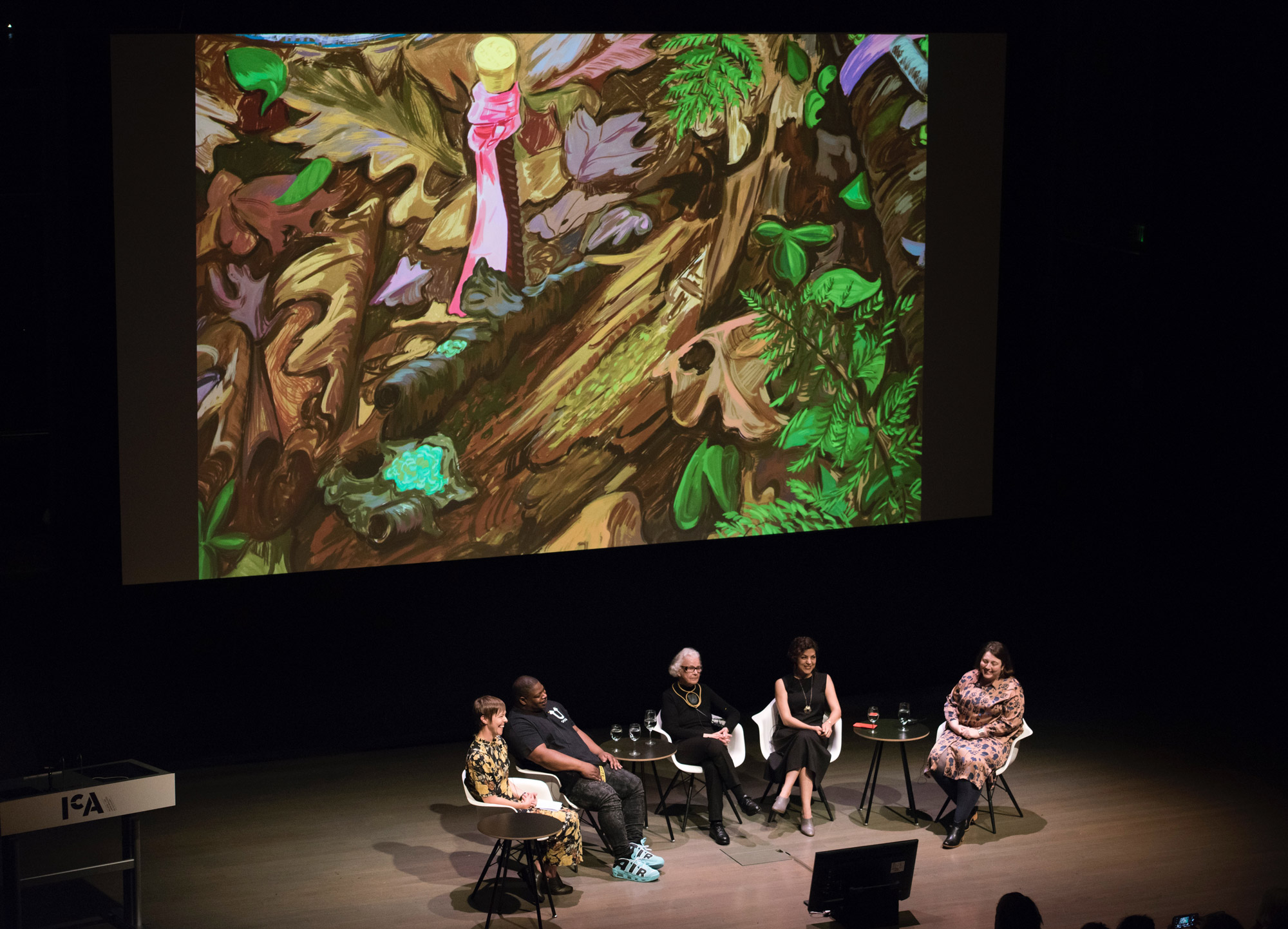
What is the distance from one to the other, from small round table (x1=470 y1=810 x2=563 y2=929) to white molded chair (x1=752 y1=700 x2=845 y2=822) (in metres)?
1.52

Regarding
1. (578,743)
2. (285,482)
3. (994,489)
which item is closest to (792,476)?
(994,489)

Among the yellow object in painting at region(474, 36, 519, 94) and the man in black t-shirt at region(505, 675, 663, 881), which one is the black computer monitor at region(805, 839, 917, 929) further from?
the yellow object in painting at region(474, 36, 519, 94)

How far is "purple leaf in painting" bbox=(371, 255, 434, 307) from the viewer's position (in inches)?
299

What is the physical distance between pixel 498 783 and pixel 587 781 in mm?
502

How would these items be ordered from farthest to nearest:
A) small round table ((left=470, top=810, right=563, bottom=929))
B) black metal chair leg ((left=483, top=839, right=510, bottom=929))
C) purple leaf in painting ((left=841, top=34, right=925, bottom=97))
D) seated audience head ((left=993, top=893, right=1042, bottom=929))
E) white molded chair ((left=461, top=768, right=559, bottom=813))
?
purple leaf in painting ((left=841, top=34, right=925, bottom=97)) → white molded chair ((left=461, top=768, right=559, bottom=813)) → black metal chair leg ((left=483, top=839, right=510, bottom=929)) → small round table ((left=470, top=810, right=563, bottom=929)) → seated audience head ((left=993, top=893, right=1042, bottom=929))

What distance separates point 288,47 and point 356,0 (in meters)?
0.43

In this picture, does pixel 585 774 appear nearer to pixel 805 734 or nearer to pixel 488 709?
pixel 488 709

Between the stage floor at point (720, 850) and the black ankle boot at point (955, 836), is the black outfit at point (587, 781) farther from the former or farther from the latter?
the black ankle boot at point (955, 836)

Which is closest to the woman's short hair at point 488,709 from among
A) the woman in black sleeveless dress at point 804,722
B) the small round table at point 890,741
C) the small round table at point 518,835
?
the small round table at point 518,835

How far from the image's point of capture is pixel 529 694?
704 cm

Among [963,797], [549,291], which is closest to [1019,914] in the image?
[963,797]

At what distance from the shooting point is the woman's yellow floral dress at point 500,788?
6.62 m

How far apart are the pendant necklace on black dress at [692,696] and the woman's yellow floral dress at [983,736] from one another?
1.11 meters

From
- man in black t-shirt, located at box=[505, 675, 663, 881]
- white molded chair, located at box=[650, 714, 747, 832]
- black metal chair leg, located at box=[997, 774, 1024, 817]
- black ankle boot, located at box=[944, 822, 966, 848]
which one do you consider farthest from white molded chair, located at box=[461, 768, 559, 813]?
black metal chair leg, located at box=[997, 774, 1024, 817]
